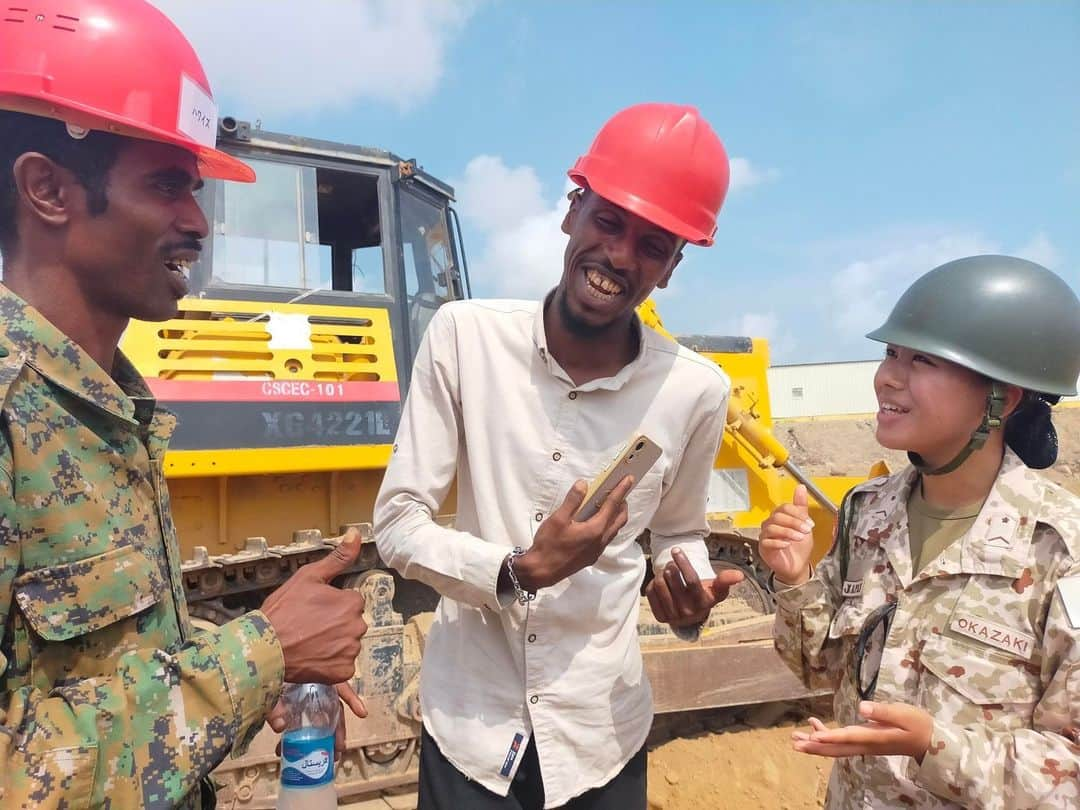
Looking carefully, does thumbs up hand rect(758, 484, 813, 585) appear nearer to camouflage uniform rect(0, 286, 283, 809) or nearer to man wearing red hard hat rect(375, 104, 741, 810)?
man wearing red hard hat rect(375, 104, 741, 810)

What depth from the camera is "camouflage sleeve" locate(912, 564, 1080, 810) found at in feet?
4.96

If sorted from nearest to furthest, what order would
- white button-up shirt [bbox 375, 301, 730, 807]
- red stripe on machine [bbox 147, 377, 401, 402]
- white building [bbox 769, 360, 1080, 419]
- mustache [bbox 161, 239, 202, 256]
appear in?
mustache [bbox 161, 239, 202, 256] → white button-up shirt [bbox 375, 301, 730, 807] → red stripe on machine [bbox 147, 377, 401, 402] → white building [bbox 769, 360, 1080, 419]

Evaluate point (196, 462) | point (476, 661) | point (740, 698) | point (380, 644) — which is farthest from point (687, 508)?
point (196, 462)

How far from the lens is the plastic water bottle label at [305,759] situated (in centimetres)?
162

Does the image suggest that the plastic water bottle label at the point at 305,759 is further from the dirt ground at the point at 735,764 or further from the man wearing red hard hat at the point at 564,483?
the dirt ground at the point at 735,764

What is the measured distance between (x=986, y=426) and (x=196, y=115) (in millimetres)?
1904

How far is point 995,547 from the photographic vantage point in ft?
5.74

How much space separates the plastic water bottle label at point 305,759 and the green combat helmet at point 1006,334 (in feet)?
5.19

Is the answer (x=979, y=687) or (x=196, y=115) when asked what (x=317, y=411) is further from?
(x=979, y=687)

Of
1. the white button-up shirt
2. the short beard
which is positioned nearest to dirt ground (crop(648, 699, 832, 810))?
the white button-up shirt

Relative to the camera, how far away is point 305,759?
5.31 feet

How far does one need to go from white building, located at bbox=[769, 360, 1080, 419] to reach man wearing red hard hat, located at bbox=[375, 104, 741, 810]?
3262 cm

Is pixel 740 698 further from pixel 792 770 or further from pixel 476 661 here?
pixel 476 661

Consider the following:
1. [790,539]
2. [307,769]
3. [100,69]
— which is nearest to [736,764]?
[790,539]
